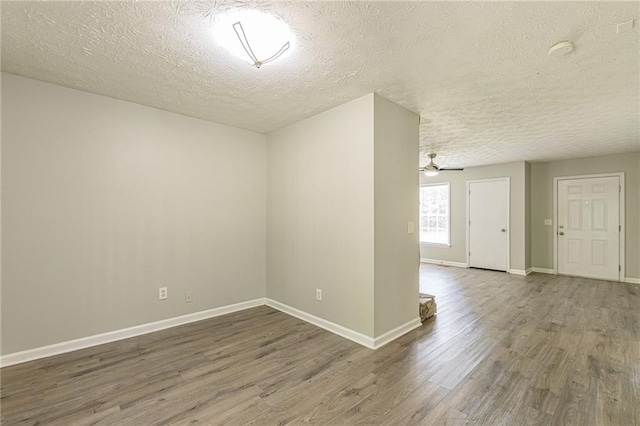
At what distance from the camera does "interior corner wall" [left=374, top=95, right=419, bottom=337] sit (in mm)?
2881

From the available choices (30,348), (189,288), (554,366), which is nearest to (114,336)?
(30,348)

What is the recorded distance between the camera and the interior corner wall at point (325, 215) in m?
2.90

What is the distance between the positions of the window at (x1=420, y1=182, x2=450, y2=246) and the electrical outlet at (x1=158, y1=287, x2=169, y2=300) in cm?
640

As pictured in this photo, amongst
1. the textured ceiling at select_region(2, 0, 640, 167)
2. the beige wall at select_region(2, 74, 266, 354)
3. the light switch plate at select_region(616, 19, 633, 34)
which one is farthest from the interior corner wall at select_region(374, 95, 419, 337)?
the beige wall at select_region(2, 74, 266, 354)

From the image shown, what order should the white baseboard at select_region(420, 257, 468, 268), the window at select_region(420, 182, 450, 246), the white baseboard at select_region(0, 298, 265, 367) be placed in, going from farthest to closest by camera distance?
the window at select_region(420, 182, 450, 246) < the white baseboard at select_region(420, 257, 468, 268) < the white baseboard at select_region(0, 298, 265, 367)

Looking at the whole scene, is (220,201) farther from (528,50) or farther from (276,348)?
(528,50)

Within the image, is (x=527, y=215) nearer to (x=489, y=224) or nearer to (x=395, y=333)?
(x=489, y=224)

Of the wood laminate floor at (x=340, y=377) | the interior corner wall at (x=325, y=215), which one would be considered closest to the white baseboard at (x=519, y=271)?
the wood laminate floor at (x=340, y=377)

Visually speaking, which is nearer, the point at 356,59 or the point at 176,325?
the point at 356,59

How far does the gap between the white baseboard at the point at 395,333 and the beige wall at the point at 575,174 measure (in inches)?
190

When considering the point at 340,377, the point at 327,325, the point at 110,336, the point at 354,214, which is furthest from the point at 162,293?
the point at 354,214

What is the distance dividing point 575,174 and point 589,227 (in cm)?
110

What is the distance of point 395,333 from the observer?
303 centimetres

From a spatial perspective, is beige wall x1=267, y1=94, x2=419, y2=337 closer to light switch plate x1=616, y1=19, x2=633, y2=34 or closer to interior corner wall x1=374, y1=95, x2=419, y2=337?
interior corner wall x1=374, y1=95, x2=419, y2=337
